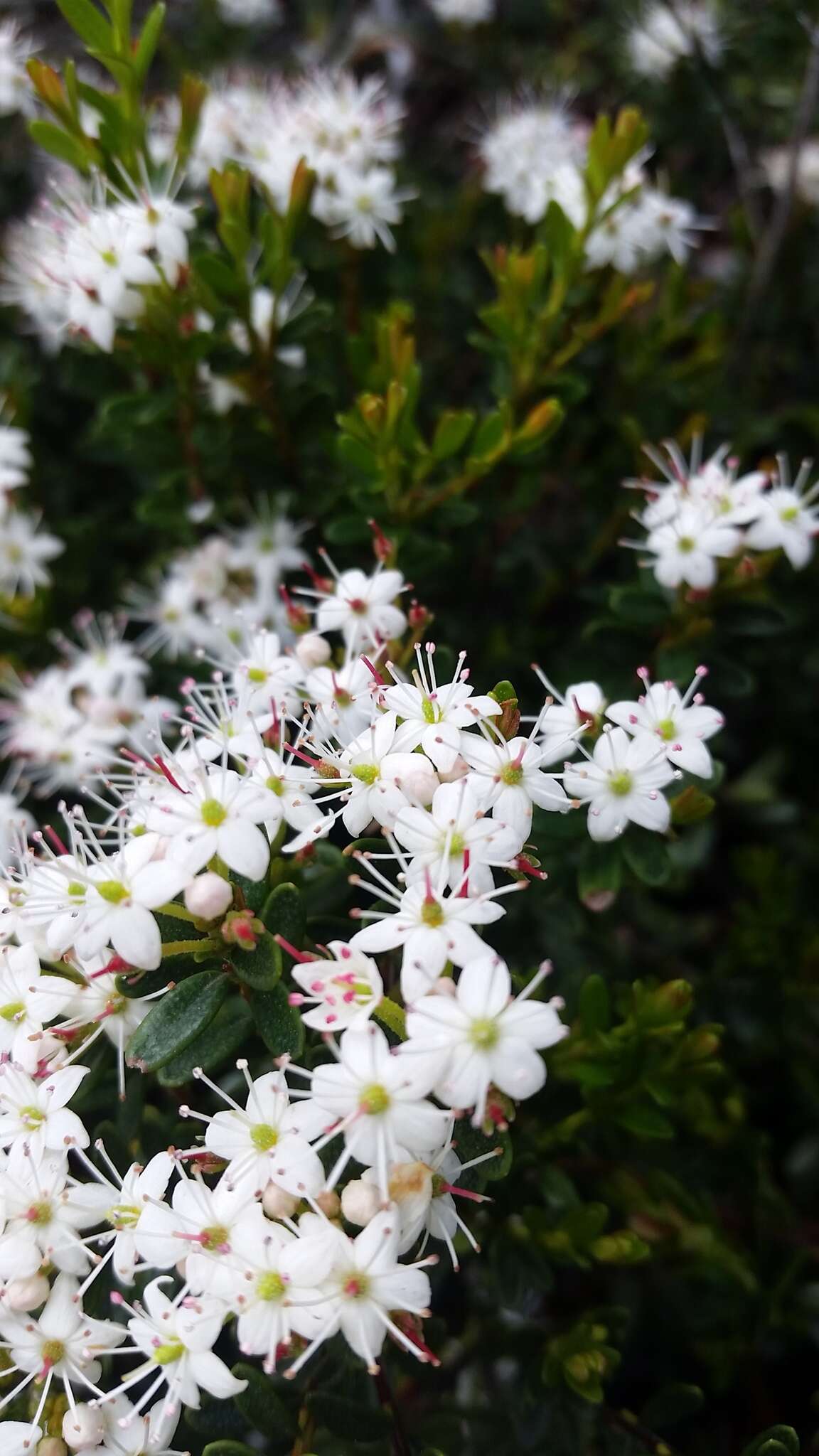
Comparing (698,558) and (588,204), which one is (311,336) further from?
(698,558)

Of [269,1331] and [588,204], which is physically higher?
[588,204]

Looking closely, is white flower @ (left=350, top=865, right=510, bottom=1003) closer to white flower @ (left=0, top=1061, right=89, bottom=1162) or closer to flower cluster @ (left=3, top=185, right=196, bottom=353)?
white flower @ (left=0, top=1061, right=89, bottom=1162)

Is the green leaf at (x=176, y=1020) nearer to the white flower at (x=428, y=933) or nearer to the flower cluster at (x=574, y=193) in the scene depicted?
the white flower at (x=428, y=933)

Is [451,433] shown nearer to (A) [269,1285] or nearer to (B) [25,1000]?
(B) [25,1000]

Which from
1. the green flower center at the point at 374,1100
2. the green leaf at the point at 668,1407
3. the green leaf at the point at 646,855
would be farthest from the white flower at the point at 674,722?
the green leaf at the point at 668,1407

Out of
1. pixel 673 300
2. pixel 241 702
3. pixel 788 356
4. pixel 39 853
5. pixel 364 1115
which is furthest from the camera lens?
pixel 788 356

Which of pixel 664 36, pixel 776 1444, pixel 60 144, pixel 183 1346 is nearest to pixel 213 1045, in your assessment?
pixel 183 1346

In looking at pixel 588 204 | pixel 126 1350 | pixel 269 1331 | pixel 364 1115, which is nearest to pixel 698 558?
pixel 588 204
